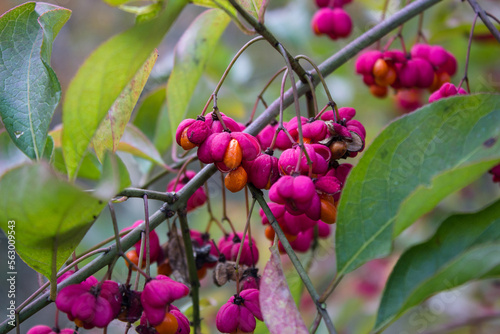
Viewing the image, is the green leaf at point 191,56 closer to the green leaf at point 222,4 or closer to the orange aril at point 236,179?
the green leaf at point 222,4

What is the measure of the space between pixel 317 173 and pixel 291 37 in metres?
1.26

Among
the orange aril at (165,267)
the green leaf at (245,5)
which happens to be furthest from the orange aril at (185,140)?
the orange aril at (165,267)

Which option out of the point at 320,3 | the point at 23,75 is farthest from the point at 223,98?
the point at 23,75

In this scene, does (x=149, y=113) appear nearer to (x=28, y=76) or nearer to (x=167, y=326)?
(x=28, y=76)

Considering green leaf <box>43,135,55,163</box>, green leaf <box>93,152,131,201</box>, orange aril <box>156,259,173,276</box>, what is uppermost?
green leaf <box>43,135,55,163</box>

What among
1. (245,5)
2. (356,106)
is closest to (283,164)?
(245,5)

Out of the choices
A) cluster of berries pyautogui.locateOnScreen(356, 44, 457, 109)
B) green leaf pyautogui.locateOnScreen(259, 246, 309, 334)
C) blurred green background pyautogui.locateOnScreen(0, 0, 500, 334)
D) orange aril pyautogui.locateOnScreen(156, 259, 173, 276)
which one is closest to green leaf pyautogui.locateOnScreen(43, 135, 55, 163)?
orange aril pyautogui.locateOnScreen(156, 259, 173, 276)

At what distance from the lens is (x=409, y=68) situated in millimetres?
1129

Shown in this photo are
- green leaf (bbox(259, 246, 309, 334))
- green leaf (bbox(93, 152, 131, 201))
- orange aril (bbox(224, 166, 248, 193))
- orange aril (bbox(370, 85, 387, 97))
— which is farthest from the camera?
orange aril (bbox(370, 85, 387, 97))

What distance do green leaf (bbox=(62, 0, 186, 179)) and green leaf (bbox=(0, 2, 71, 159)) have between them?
137 millimetres

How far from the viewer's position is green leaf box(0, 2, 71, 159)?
825 mm

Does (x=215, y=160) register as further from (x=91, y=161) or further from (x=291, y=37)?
(x=291, y=37)

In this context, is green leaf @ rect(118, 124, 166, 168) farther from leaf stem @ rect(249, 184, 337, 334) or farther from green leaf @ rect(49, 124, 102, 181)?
leaf stem @ rect(249, 184, 337, 334)

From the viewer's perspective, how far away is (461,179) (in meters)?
0.66
